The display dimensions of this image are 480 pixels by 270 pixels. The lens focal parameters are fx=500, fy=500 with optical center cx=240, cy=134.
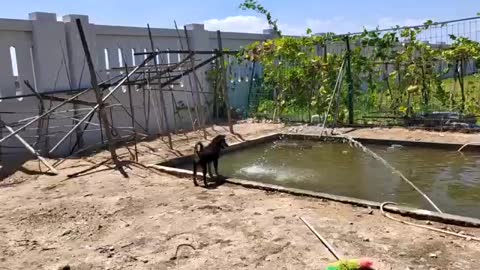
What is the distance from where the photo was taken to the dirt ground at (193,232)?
14.9ft

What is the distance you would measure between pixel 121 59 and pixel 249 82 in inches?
216

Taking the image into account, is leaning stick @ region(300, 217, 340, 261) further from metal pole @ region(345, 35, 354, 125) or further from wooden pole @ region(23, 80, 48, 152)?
metal pole @ region(345, 35, 354, 125)

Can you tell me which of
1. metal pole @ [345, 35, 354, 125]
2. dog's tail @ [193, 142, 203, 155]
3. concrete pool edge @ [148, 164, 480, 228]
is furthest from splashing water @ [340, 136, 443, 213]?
dog's tail @ [193, 142, 203, 155]

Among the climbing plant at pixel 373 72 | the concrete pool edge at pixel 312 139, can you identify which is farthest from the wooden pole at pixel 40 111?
the climbing plant at pixel 373 72

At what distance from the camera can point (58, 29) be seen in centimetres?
1184

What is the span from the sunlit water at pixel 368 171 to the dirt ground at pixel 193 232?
116 centimetres

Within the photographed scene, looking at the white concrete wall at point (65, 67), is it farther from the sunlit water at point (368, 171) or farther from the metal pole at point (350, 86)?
the metal pole at point (350, 86)

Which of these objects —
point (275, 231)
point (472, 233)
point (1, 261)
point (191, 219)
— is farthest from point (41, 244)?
point (472, 233)

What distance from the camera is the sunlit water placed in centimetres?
683

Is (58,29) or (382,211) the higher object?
(58,29)

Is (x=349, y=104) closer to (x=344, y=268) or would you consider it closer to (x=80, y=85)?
(x=80, y=85)

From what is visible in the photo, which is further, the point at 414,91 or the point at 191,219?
the point at 414,91

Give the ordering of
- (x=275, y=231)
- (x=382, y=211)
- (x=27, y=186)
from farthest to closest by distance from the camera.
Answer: (x=27, y=186) → (x=382, y=211) → (x=275, y=231)

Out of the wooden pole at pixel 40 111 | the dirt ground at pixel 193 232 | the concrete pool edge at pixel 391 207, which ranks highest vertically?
the wooden pole at pixel 40 111
